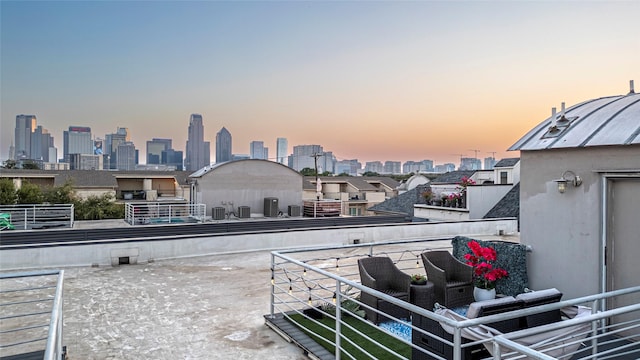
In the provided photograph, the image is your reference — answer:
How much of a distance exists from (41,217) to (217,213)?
8170mm

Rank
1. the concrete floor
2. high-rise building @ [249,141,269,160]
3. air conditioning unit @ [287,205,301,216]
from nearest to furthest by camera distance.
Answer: the concrete floor → air conditioning unit @ [287,205,301,216] → high-rise building @ [249,141,269,160]

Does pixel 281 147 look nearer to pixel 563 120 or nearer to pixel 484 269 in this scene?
pixel 563 120

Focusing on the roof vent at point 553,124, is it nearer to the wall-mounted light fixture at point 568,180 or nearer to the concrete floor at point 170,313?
the wall-mounted light fixture at point 568,180

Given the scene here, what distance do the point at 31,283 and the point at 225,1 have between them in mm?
14583

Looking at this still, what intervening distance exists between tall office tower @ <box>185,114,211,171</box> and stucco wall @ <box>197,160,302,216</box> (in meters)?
78.6

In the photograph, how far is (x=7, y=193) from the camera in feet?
84.5

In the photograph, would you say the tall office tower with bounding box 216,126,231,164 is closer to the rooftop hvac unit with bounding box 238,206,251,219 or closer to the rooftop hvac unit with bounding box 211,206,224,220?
the rooftop hvac unit with bounding box 238,206,251,219

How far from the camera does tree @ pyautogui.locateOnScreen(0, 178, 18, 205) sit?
25.5 metres

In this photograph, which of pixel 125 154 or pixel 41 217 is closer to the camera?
pixel 41 217

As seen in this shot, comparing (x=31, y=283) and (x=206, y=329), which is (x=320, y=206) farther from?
(x=206, y=329)

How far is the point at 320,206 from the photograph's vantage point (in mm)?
25359

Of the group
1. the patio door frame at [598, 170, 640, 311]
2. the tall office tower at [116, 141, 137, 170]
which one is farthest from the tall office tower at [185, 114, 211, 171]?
the patio door frame at [598, 170, 640, 311]

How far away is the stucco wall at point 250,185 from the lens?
23.2 m

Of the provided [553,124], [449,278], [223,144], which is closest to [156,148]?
[223,144]
